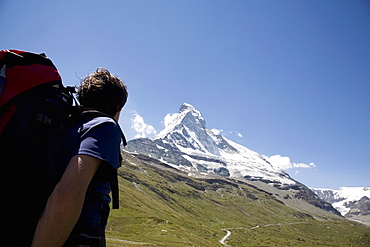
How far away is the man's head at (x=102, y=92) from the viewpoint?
441cm

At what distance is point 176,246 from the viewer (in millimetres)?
63875

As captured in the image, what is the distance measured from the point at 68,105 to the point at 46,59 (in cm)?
80

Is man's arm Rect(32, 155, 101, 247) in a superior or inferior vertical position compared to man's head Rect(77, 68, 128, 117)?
inferior

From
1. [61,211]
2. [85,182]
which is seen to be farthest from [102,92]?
[61,211]

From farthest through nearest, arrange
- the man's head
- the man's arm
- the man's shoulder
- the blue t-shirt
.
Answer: the man's head, the man's shoulder, the blue t-shirt, the man's arm

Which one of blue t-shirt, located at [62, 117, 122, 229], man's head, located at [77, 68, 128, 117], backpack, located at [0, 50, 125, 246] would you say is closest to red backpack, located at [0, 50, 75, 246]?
backpack, located at [0, 50, 125, 246]

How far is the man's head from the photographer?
14.5 ft

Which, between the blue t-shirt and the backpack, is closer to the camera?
the backpack

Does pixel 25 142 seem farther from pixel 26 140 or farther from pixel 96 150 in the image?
pixel 96 150

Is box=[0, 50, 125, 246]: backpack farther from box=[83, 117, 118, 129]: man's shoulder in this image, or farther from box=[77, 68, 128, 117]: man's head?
box=[77, 68, 128, 117]: man's head

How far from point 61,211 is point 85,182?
42 centimetres

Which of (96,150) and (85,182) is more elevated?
(96,150)

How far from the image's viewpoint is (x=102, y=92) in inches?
174

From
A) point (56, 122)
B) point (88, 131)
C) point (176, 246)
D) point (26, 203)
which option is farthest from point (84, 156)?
point (176, 246)
